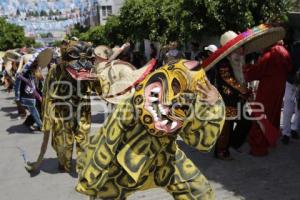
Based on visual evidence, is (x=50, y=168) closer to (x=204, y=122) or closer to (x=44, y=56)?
(x=44, y=56)

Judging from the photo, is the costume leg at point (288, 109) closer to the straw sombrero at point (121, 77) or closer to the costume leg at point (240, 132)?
the costume leg at point (240, 132)

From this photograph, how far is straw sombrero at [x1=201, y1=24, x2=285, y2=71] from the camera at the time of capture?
3.52 meters

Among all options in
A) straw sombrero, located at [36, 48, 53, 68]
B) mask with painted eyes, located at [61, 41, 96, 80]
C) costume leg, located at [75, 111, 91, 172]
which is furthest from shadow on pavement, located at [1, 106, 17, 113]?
mask with painted eyes, located at [61, 41, 96, 80]

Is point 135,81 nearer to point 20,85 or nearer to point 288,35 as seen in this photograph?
point 288,35

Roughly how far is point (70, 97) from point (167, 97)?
109 inches

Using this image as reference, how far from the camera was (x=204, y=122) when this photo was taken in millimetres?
2914

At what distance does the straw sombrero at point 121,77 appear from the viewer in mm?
3387

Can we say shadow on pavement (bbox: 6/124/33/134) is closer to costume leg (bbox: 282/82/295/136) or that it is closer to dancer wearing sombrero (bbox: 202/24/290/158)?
dancer wearing sombrero (bbox: 202/24/290/158)

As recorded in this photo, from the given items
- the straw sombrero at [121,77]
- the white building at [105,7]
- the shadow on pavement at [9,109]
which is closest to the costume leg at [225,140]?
the straw sombrero at [121,77]

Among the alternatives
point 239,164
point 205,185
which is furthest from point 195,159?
point 205,185

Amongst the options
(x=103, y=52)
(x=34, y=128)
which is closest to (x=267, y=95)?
(x=103, y=52)

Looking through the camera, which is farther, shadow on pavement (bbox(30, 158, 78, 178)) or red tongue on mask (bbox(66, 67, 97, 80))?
shadow on pavement (bbox(30, 158, 78, 178))

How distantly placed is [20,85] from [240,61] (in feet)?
15.1

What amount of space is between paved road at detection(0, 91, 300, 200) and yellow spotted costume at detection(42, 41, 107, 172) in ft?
1.78
